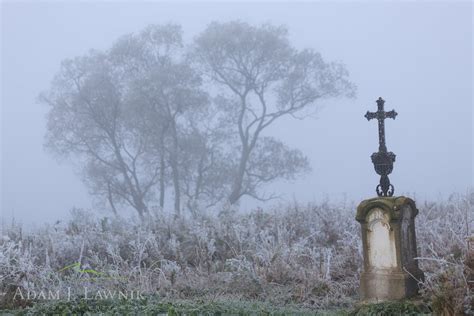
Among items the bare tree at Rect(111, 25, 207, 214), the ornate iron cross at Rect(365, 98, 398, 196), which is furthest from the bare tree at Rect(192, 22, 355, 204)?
the ornate iron cross at Rect(365, 98, 398, 196)

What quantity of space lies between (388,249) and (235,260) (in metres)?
2.62

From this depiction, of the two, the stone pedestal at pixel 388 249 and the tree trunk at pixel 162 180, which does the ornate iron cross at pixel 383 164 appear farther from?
the tree trunk at pixel 162 180

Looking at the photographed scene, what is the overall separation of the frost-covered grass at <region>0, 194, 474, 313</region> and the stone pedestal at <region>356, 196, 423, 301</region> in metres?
0.28

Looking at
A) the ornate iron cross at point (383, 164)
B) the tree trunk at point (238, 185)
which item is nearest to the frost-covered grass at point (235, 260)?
the ornate iron cross at point (383, 164)

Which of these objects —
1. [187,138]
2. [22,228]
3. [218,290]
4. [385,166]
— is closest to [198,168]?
[187,138]

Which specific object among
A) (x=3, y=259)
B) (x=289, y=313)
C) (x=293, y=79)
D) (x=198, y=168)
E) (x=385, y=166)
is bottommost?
(x=289, y=313)

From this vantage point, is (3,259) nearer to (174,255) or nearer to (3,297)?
(3,297)

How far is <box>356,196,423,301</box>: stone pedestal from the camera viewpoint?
6.20 m

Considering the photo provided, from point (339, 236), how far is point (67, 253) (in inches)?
208

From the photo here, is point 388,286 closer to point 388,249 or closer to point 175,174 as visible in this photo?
point 388,249

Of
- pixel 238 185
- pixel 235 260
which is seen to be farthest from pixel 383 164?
pixel 238 185

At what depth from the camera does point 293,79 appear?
22766 millimetres

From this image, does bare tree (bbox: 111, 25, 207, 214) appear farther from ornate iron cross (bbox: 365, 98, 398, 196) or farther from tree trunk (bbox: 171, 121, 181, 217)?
ornate iron cross (bbox: 365, 98, 398, 196)

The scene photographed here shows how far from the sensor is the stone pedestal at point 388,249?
6.20 metres
